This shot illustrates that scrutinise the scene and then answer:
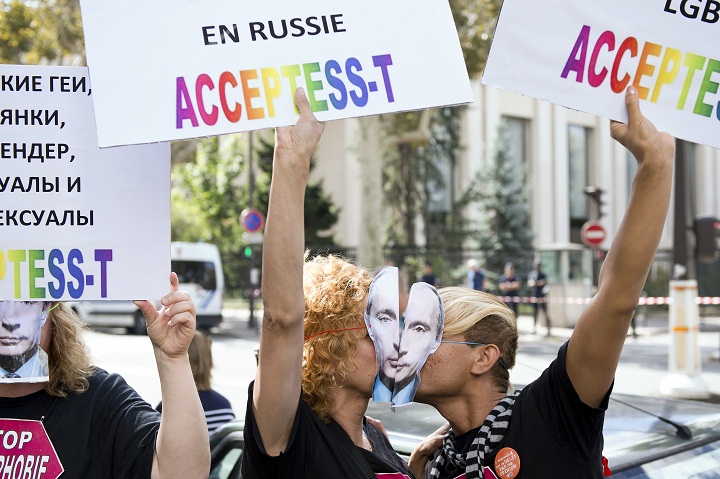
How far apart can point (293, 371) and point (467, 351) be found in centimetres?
59

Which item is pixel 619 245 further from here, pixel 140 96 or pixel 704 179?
pixel 704 179

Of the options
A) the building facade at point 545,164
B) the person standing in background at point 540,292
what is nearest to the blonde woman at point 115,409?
the person standing in background at point 540,292

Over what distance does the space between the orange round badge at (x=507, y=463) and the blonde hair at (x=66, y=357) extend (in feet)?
3.47

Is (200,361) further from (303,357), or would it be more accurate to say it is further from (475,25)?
(475,25)

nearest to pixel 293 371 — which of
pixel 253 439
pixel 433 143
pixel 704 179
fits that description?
pixel 253 439

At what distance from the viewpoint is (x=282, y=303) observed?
204cm

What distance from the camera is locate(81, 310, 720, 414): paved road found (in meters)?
12.4

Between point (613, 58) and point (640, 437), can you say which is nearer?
point (613, 58)

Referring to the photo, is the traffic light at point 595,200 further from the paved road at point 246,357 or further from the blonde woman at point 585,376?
the blonde woman at point 585,376

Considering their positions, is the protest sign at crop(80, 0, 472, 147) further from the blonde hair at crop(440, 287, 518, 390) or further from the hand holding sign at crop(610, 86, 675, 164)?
the blonde hair at crop(440, 287, 518, 390)

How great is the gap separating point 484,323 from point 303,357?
0.51 metres

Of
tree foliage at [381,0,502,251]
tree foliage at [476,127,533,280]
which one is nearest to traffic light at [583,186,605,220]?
tree foliage at [381,0,502,251]

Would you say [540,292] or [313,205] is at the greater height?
[313,205]

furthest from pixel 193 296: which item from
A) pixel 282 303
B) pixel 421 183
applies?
pixel 282 303
